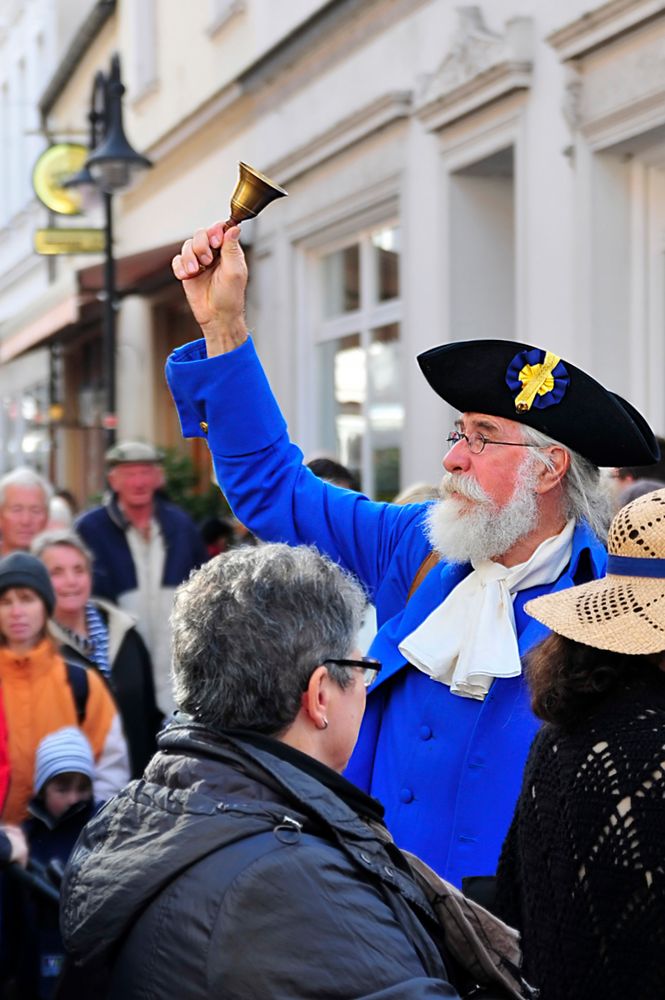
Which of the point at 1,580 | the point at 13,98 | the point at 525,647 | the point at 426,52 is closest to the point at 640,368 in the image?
the point at 426,52

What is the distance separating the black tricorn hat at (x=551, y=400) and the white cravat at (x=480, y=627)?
0.19 m

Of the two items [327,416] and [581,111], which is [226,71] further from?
[581,111]

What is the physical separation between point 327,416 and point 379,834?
31.1ft

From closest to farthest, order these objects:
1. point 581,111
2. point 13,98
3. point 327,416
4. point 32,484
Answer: point 581,111 < point 32,484 < point 327,416 < point 13,98

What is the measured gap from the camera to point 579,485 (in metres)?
3.30

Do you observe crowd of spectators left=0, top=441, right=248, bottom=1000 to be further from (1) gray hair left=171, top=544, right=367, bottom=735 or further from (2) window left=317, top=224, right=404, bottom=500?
(2) window left=317, top=224, right=404, bottom=500

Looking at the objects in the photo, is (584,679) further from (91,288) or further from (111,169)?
(91,288)

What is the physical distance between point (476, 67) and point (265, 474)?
17.4 ft

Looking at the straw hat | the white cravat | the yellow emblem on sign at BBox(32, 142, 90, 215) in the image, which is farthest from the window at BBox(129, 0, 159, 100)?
the straw hat

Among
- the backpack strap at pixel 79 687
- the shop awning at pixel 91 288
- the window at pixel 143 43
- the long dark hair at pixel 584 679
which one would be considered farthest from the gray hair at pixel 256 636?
the window at pixel 143 43

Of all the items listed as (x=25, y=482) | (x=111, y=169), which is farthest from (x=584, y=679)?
(x=111, y=169)

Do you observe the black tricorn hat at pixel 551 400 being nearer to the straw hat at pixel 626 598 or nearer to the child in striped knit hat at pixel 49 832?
the straw hat at pixel 626 598

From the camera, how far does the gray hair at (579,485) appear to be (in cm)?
328

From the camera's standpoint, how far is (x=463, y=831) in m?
3.08
